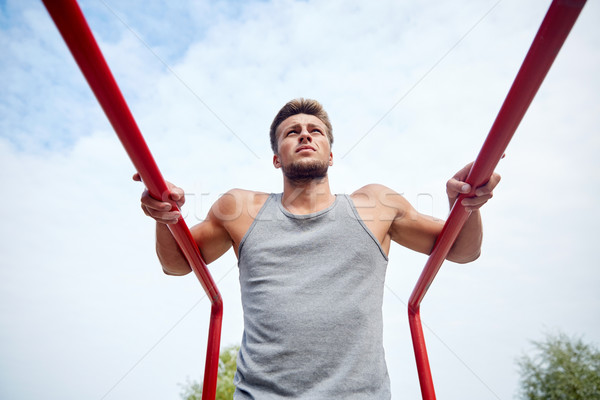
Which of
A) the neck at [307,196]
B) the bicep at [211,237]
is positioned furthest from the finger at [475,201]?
the bicep at [211,237]

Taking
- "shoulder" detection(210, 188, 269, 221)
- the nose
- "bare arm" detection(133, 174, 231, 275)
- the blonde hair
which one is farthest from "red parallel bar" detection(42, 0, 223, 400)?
the blonde hair

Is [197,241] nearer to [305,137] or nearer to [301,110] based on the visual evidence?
[305,137]

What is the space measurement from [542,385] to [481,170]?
44.6 ft

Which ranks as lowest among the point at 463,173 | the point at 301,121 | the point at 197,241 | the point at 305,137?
the point at 463,173

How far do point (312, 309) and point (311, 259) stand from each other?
0.18m

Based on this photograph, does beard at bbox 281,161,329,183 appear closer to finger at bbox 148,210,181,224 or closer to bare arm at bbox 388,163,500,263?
bare arm at bbox 388,163,500,263

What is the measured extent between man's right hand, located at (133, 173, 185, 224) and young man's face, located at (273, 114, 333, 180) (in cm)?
69

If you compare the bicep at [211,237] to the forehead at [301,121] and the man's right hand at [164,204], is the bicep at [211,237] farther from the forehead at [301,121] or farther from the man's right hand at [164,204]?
the forehead at [301,121]

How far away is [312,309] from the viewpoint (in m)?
1.27

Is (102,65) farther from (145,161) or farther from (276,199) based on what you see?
(276,199)

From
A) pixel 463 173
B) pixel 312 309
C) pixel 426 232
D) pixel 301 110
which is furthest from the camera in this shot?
pixel 301 110

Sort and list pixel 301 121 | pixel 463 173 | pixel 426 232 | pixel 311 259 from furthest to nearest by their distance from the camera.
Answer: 1. pixel 301 121
2. pixel 426 232
3. pixel 311 259
4. pixel 463 173

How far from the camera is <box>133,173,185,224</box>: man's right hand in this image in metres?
1.07

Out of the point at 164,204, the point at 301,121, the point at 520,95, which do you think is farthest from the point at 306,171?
the point at 520,95
